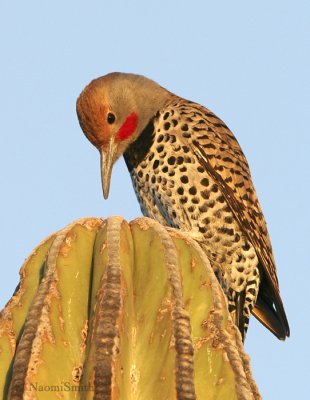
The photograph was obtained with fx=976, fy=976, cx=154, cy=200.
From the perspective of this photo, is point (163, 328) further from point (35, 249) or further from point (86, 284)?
point (35, 249)

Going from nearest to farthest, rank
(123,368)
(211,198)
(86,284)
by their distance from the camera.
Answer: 1. (123,368)
2. (86,284)
3. (211,198)

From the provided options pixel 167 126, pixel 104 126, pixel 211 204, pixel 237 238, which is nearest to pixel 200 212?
pixel 211 204

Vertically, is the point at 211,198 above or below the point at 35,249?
above

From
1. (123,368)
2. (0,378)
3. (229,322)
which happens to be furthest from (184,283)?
(0,378)

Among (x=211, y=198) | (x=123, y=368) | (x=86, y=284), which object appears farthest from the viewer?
(x=211, y=198)

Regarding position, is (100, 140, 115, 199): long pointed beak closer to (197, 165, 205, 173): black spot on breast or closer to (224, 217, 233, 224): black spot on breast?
(197, 165, 205, 173): black spot on breast

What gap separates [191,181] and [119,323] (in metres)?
3.55

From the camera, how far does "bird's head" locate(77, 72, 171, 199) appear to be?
6500 mm

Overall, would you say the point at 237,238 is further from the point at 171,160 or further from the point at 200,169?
the point at 171,160

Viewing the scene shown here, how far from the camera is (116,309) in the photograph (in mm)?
3252

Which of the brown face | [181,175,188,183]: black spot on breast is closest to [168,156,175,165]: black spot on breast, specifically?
[181,175,188,183]: black spot on breast

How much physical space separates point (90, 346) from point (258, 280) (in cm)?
386

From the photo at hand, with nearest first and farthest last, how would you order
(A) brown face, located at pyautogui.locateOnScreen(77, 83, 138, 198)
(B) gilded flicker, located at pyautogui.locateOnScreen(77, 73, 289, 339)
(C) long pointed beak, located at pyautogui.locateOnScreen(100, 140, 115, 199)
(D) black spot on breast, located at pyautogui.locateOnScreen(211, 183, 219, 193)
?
1. (C) long pointed beak, located at pyautogui.locateOnScreen(100, 140, 115, 199)
2. (A) brown face, located at pyautogui.locateOnScreen(77, 83, 138, 198)
3. (B) gilded flicker, located at pyautogui.locateOnScreen(77, 73, 289, 339)
4. (D) black spot on breast, located at pyautogui.locateOnScreen(211, 183, 219, 193)

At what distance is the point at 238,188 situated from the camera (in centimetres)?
713
